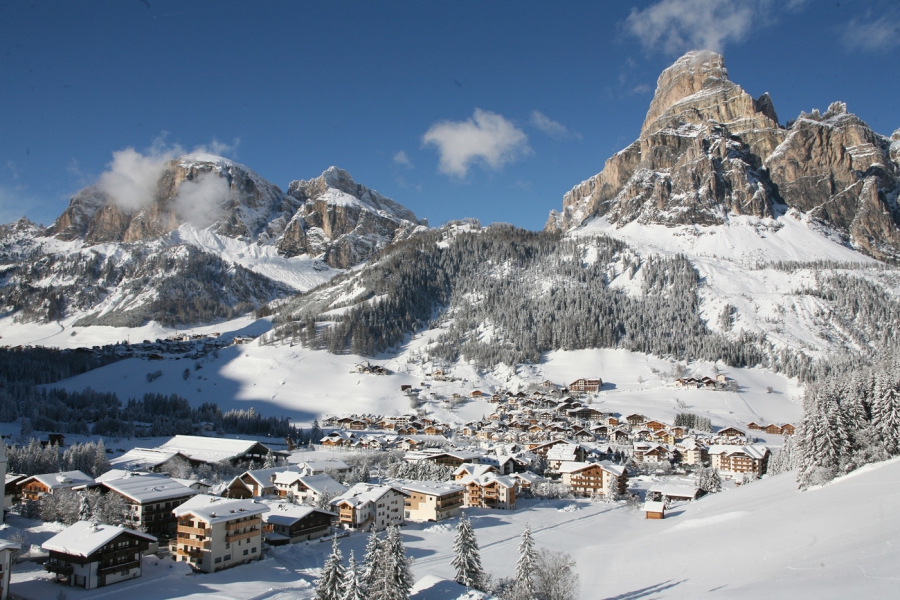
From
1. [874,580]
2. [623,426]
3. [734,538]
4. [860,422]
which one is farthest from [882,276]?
[874,580]

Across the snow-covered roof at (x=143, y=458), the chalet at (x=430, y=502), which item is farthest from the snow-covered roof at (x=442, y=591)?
the snow-covered roof at (x=143, y=458)

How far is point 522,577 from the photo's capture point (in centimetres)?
2530

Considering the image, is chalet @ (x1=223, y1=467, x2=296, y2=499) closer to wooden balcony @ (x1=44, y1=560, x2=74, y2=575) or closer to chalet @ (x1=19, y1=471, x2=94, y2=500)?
chalet @ (x1=19, y1=471, x2=94, y2=500)

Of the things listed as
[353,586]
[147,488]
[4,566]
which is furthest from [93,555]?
[353,586]

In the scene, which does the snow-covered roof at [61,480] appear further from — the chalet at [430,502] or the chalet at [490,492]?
the chalet at [490,492]

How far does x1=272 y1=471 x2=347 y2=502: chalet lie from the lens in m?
48.3

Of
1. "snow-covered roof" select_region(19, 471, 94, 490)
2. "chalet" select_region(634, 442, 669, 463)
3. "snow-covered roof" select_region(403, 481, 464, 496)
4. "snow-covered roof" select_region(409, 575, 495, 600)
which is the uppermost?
"snow-covered roof" select_region(19, 471, 94, 490)

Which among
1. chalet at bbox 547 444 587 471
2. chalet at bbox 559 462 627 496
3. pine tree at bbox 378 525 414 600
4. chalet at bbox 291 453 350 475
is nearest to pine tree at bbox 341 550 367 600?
pine tree at bbox 378 525 414 600

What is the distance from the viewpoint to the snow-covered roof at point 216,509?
107ft

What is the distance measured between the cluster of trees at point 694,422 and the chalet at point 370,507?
59.7 m

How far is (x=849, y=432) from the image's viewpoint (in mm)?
38594

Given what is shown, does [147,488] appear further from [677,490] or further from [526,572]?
[677,490]

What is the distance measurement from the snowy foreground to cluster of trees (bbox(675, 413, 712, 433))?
48.9 meters

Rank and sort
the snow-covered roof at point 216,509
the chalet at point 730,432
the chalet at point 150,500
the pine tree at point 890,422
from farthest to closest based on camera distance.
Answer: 1. the chalet at point 730,432
2. the chalet at point 150,500
3. the pine tree at point 890,422
4. the snow-covered roof at point 216,509
